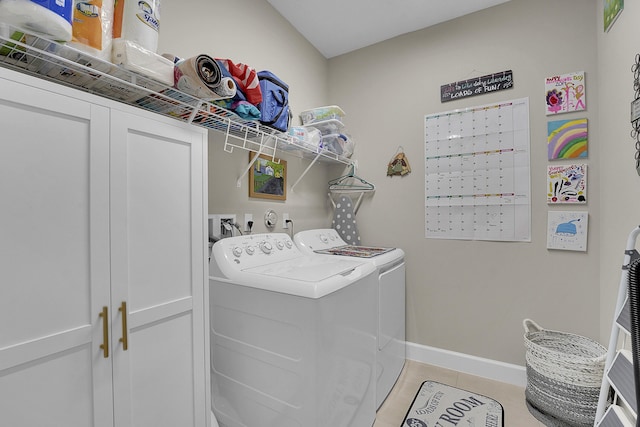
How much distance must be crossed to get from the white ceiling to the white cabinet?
1.68 metres

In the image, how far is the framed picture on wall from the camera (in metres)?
1.96

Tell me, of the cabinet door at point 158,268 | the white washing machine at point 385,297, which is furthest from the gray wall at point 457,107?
the cabinet door at point 158,268

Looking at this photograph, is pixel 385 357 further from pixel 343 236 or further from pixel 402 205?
pixel 402 205

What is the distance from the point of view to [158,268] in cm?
104

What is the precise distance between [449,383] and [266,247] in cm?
174

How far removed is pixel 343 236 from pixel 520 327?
Result: 5.04 feet

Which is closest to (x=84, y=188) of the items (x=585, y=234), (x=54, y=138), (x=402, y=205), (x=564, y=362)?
(x=54, y=138)

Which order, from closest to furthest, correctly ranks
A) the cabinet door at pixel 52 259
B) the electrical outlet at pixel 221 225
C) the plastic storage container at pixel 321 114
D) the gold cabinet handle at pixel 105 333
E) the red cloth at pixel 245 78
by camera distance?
1. the cabinet door at pixel 52 259
2. the gold cabinet handle at pixel 105 333
3. the red cloth at pixel 245 78
4. the electrical outlet at pixel 221 225
5. the plastic storage container at pixel 321 114

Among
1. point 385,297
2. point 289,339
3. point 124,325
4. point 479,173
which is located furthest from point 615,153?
point 124,325

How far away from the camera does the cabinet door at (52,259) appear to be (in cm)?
70

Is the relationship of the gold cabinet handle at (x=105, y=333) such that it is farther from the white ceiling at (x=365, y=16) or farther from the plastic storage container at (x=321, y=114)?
the white ceiling at (x=365, y=16)

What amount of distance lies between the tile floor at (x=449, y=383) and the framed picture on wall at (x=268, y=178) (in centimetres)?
165

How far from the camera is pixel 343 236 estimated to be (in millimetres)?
2660

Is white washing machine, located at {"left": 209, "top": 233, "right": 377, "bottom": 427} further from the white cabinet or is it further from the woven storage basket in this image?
the woven storage basket
